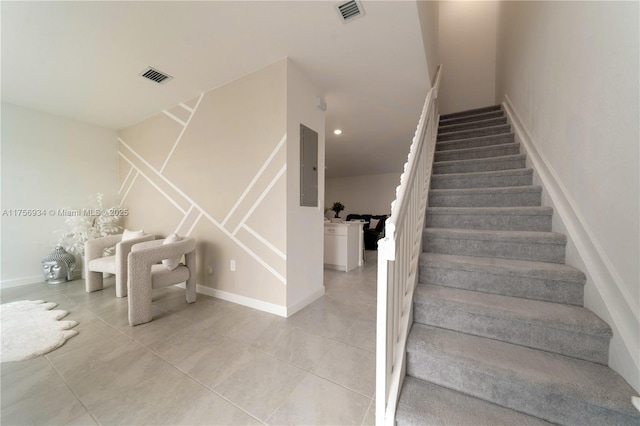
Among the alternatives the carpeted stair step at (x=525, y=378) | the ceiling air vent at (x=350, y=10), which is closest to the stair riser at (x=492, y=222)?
the carpeted stair step at (x=525, y=378)

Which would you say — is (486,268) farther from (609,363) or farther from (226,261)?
(226,261)

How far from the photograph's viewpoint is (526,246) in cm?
158

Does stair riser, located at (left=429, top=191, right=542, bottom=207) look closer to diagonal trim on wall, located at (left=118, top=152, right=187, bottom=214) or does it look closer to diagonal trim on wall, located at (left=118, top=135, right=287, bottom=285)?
diagonal trim on wall, located at (left=118, top=135, right=287, bottom=285)

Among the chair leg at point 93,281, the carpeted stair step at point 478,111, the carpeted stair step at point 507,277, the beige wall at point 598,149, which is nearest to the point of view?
the beige wall at point 598,149

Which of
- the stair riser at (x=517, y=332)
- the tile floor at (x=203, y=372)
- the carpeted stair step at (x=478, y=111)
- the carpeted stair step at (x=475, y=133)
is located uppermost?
the carpeted stair step at (x=478, y=111)

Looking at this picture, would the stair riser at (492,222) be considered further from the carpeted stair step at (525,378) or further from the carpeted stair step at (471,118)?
the carpeted stair step at (471,118)

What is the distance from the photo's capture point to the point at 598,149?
4.14 feet

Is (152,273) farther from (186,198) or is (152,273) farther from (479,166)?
(479,166)

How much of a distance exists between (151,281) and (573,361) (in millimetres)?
3117

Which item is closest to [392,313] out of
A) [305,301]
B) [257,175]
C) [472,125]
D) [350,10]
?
[305,301]

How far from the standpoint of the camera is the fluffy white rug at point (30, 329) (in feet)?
5.41

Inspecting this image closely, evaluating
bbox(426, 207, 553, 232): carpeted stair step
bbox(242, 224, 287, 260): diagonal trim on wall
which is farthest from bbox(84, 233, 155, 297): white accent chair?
bbox(426, 207, 553, 232): carpeted stair step

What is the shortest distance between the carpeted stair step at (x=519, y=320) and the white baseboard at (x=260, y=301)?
1306mm

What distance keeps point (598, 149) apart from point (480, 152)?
1.51 meters
